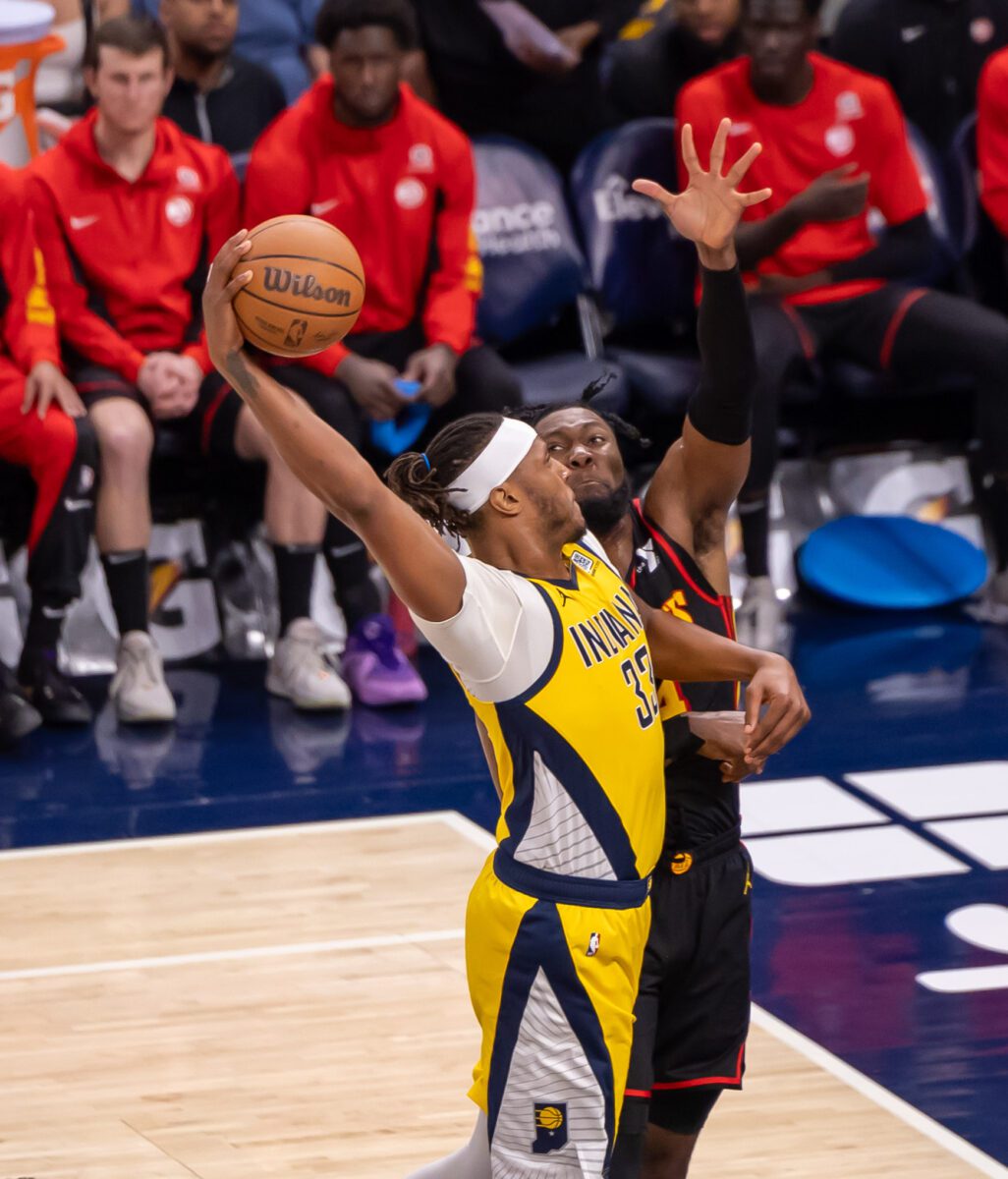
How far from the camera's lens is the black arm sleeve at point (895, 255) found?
327 inches

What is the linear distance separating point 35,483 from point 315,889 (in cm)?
243

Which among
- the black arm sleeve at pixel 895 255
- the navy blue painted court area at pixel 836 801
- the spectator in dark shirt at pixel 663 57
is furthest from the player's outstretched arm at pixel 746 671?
the spectator in dark shirt at pixel 663 57

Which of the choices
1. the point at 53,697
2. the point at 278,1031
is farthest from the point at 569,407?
the point at 53,697

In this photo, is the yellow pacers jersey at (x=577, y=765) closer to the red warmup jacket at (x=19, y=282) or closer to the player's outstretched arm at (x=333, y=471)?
the player's outstretched arm at (x=333, y=471)

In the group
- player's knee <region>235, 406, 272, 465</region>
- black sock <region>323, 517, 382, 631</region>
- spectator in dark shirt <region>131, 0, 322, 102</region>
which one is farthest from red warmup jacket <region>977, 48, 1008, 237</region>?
player's knee <region>235, 406, 272, 465</region>

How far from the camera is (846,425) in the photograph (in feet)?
29.9

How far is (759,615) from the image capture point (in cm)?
786

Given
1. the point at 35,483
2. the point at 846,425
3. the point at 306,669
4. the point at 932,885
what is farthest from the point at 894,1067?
the point at 846,425

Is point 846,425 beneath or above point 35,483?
beneath

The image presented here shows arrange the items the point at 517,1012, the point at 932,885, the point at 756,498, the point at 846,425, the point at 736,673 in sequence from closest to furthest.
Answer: the point at 517,1012 → the point at 736,673 → the point at 932,885 → the point at 756,498 → the point at 846,425

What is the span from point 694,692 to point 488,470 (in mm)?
743

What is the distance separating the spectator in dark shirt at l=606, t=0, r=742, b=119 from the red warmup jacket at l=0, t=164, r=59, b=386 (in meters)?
2.92

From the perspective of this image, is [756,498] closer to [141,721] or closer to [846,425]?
[846,425]

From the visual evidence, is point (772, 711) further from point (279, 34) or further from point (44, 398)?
point (279, 34)
